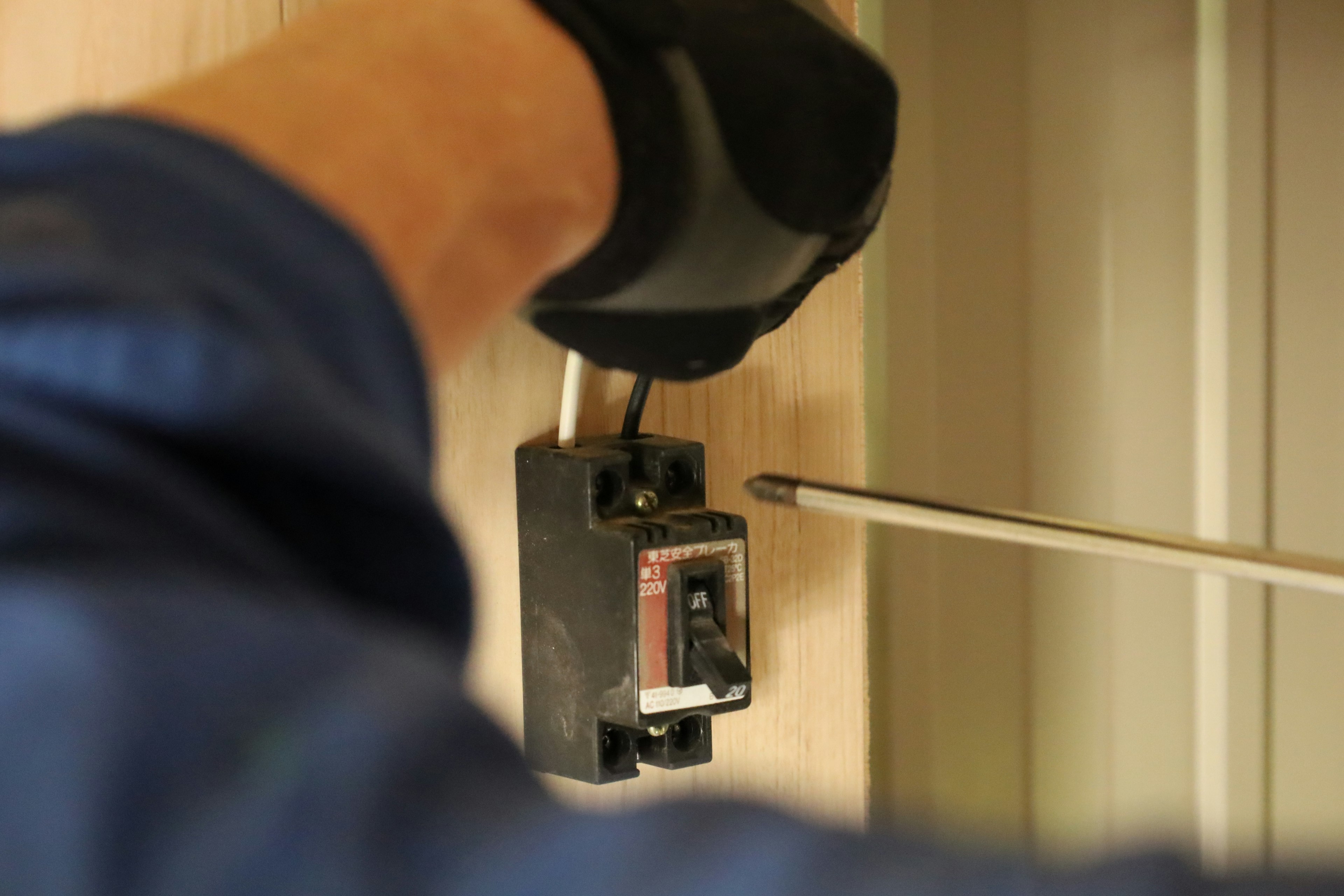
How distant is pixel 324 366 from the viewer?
0.60ft

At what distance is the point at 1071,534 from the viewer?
501 millimetres

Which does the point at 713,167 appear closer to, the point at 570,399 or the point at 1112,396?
the point at 570,399

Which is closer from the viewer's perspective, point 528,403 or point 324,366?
point 324,366

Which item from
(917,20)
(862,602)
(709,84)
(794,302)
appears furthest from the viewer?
(917,20)

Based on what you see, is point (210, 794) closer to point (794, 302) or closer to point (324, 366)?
point (324, 366)

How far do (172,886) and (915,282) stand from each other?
29.5 inches

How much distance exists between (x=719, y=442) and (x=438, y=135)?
332 mm

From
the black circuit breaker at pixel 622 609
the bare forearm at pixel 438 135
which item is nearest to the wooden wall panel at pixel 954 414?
the black circuit breaker at pixel 622 609

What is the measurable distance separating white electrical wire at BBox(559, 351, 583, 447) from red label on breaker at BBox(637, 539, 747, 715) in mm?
64

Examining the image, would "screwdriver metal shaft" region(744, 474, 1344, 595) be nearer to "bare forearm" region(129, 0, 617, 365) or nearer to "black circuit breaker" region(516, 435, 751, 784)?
"black circuit breaker" region(516, 435, 751, 784)

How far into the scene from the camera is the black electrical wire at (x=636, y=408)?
54 cm

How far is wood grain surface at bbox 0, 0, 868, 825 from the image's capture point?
442 millimetres

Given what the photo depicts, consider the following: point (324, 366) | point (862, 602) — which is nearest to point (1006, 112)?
point (862, 602)

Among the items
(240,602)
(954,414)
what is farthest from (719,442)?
(240,602)
